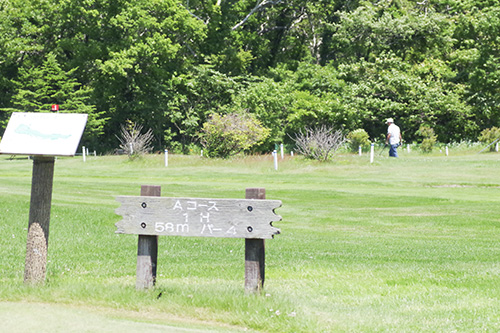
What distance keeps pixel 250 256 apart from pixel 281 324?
98 cm

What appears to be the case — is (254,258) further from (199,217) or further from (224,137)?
(224,137)

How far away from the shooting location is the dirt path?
6133 mm

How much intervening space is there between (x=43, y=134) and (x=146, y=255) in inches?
68.5

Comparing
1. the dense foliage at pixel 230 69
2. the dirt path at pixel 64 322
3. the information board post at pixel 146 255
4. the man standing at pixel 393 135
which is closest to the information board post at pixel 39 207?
the dirt path at pixel 64 322

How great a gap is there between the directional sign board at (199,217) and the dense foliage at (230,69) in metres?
43.7

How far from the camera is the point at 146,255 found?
24.2 feet

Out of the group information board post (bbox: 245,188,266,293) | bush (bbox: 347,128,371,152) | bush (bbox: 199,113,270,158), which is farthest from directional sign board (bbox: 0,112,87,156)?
bush (bbox: 347,128,371,152)

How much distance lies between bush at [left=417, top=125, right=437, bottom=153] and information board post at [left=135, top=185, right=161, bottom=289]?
42532 mm

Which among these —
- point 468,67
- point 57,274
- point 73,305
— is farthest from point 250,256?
point 468,67

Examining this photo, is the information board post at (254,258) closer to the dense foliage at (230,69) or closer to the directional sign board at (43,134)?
the directional sign board at (43,134)

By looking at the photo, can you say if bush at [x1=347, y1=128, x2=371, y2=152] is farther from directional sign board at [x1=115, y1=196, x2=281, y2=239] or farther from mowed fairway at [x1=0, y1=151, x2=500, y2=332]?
directional sign board at [x1=115, y1=196, x2=281, y2=239]

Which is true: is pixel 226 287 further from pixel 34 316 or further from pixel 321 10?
pixel 321 10

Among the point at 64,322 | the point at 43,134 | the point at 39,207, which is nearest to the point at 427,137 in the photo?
the point at 39,207

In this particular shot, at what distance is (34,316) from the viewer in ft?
21.6
